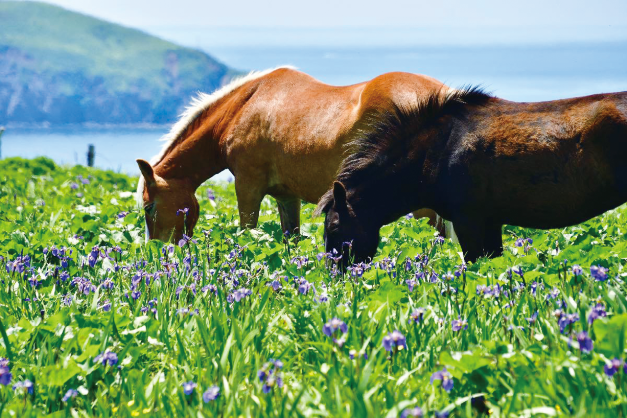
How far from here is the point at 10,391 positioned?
2889 millimetres

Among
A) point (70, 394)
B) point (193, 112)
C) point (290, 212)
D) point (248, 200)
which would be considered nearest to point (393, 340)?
Result: point (70, 394)

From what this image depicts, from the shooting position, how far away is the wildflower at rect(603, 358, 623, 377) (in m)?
2.40

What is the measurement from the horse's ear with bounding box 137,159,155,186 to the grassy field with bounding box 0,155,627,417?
2204mm

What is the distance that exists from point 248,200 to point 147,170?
107 cm

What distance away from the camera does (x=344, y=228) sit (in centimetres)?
520

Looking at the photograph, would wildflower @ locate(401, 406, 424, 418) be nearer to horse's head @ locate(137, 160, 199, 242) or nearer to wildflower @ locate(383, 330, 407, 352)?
wildflower @ locate(383, 330, 407, 352)

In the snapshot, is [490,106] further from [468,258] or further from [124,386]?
[124,386]

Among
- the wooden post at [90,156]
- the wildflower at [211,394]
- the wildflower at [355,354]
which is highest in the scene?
the wildflower at [355,354]

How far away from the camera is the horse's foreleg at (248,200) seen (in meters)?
7.13

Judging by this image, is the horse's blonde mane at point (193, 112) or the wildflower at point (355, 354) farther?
the horse's blonde mane at point (193, 112)

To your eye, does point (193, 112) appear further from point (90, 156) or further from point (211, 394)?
point (90, 156)

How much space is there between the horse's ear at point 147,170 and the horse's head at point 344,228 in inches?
104

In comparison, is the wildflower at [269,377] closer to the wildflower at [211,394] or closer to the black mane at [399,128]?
the wildflower at [211,394]

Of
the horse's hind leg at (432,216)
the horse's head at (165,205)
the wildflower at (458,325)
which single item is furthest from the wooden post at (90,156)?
the wildflower at (458,325)
